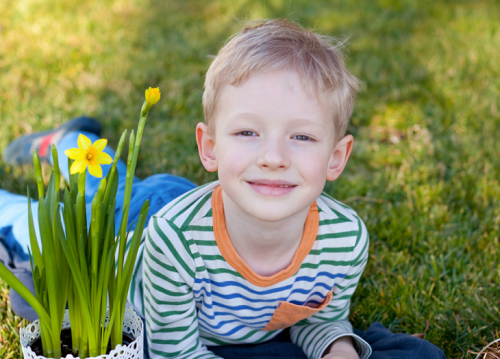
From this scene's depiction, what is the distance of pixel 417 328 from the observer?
6.27ft

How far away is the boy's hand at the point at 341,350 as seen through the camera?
164 cm

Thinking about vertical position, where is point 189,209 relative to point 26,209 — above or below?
above

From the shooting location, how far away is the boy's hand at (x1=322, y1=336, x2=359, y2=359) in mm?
1644

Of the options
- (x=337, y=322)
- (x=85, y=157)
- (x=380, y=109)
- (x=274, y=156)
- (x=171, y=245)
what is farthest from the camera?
(x=380, y=109)

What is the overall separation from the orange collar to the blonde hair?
0.89ft

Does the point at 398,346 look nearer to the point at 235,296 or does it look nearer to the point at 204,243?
the point at 235,296

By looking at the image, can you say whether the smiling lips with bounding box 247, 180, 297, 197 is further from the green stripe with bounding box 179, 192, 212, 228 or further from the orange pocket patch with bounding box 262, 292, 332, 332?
the orange pocket patch with bounding box 262, 292, 332, 332

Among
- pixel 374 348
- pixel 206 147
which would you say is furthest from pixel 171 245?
pixel 374 348

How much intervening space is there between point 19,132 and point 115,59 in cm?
133

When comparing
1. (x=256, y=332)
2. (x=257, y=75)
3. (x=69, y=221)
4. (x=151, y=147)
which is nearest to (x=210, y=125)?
(x=257, y=75)

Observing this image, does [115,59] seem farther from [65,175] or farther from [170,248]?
[170,248]

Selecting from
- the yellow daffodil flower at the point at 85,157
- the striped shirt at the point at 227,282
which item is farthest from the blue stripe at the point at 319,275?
the yellow daffodil flower at the point at 85,157

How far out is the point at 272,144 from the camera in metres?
1.39

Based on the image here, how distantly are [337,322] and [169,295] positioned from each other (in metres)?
0.61
